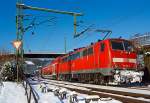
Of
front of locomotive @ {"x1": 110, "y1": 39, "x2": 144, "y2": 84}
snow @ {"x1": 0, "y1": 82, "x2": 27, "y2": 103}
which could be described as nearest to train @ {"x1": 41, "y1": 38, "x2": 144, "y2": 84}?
front of locomotive @ {"x1": 110, "y1": 39, "x2": 144, "y2": 84}

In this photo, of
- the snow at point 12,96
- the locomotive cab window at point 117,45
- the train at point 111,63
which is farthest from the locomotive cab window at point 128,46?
the snow at point 12,96

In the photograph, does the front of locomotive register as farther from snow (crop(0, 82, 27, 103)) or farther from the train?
snow (crop(0, 82, 27, 103))

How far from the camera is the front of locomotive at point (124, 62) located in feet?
67.4

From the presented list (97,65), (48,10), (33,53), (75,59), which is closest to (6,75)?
(75,59)

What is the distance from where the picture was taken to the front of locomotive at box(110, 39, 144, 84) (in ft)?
67.4

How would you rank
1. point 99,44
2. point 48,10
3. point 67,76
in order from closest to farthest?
point 99,44 → point 48,10 → point 67,76

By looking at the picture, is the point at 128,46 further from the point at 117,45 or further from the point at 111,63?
the point at 111,63

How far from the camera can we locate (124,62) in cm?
2130

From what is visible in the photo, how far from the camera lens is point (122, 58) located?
21391 millimetres

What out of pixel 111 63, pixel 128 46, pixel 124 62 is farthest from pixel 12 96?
pixel 128 46

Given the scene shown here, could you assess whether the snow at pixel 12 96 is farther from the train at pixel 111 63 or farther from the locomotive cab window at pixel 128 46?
the locomotive cab window at pixel 128 46

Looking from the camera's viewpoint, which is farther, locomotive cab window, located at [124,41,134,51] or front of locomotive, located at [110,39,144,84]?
locomotive cab window, located at [124,41,134,51]

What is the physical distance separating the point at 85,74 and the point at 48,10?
6.18 meters

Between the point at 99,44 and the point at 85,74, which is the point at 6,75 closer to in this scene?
the point at 85,74
